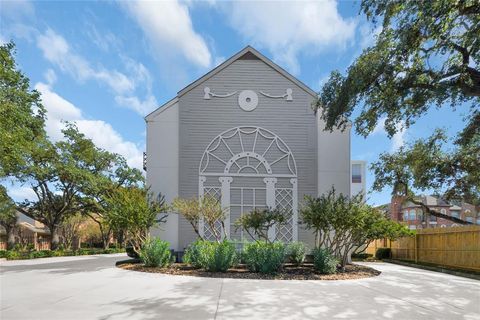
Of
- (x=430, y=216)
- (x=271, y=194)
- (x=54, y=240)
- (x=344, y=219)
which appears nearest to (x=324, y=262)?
(x=344, y=219)

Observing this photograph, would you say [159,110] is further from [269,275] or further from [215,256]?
[269,275]

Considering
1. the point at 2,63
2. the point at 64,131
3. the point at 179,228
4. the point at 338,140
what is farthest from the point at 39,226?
the point at 338,140

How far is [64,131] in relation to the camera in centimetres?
2658

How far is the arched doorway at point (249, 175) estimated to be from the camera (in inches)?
640

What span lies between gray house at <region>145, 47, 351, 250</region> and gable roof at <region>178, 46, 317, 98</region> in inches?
1.6

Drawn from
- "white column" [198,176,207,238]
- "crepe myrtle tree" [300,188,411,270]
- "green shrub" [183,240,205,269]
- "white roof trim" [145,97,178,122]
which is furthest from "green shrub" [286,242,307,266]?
"white roof trim" [145,97,178,122]

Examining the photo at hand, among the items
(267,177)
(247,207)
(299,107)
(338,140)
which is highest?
(299,107)

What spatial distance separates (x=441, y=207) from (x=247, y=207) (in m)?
57.1

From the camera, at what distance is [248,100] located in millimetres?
16828

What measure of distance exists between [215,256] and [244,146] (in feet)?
18.4

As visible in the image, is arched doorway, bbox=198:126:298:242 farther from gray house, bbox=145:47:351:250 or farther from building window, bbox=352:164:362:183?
building window, bbox=352:164:362:183

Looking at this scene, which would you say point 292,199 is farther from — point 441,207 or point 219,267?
point 441,207

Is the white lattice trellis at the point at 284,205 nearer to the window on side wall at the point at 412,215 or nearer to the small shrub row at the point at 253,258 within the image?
the small shrub row at the point at 253,258

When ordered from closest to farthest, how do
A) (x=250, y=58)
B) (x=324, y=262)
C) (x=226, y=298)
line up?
1. (x=226, y=298)
2. (x=324, y=262)
3. (x=250, y=58)
